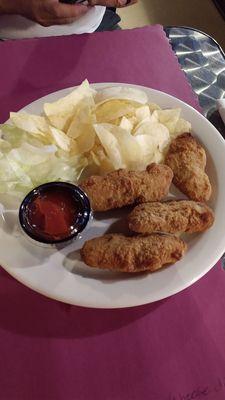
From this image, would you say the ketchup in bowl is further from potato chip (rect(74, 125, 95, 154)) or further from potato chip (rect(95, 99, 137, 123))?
potato chip (rect(95, 99, 137, 123))

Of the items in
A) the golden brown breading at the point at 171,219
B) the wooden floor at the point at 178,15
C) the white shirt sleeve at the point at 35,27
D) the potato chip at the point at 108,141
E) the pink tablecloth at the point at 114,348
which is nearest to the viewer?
the pink tablecloth at the point at 114,348

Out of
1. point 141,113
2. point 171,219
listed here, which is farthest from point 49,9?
point 171,219

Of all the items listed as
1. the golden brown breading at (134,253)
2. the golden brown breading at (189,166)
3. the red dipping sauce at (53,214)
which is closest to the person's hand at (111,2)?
the golden brown breading at (189,166)

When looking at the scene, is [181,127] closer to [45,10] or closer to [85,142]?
[85,142]

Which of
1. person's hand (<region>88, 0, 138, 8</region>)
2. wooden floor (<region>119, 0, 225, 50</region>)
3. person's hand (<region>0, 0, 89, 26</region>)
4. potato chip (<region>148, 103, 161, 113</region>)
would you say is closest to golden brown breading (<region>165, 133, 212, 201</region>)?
potato chip (<region>148, 103, 161, 113</region>)

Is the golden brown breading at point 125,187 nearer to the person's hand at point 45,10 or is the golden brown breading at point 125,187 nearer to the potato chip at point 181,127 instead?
the potato chip at point 181,127

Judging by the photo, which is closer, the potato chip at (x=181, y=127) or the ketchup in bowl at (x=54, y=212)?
the ketchup in bowl at (x=54, y=212)
